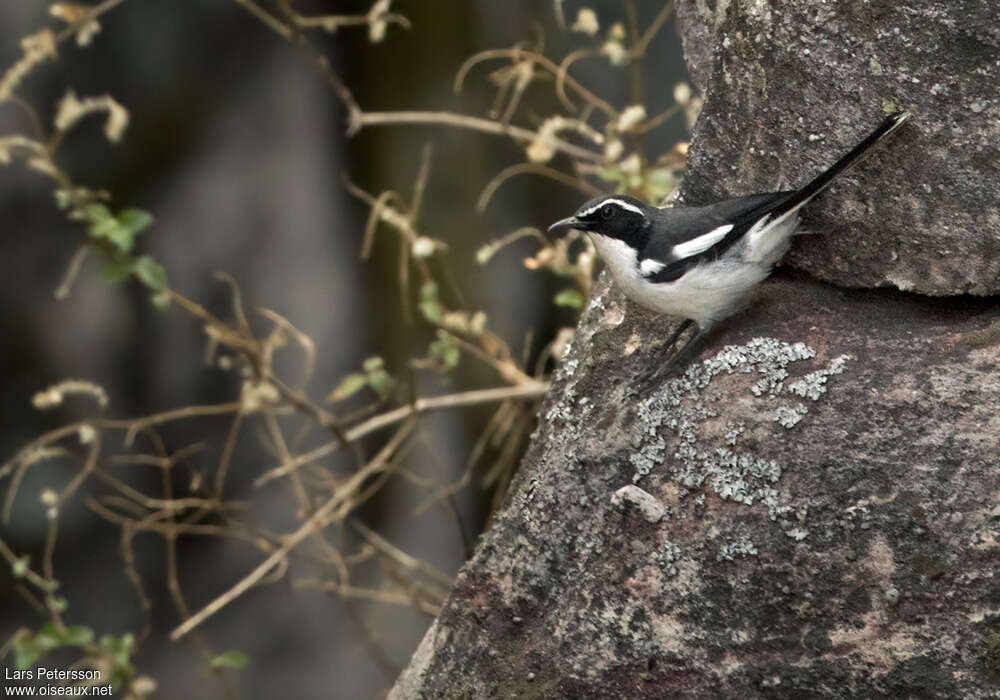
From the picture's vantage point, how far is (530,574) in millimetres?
→ 2623

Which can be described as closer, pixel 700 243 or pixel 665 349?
pixel 700 243

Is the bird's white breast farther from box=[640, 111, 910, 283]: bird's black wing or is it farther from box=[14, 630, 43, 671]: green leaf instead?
box=[14, 630, 43, 671]: green leaf

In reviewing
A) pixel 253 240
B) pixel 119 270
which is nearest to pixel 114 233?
pixel 119 270

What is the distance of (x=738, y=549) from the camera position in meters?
2.32

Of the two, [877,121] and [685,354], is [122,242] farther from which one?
[877,121]

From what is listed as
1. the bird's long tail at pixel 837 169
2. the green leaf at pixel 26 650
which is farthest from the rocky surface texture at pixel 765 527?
the green leaf at pixel 26 650

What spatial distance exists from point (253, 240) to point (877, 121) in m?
3.57

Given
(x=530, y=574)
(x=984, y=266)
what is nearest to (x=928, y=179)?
(x=984, y=266)

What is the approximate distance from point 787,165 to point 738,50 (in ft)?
0.91

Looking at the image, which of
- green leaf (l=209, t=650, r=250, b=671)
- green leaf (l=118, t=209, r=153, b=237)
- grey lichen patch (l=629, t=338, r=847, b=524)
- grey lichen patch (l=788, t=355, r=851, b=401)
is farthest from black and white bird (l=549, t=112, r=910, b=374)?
green leaf (l=209, t=650, r=250, b=671)

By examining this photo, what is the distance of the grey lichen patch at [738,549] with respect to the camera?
2312 mm

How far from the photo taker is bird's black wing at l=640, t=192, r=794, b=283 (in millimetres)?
2492

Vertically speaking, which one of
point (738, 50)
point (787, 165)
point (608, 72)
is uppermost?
point (738, 50)

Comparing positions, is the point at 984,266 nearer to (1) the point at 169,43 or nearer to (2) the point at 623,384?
(2) the point at 623,384
